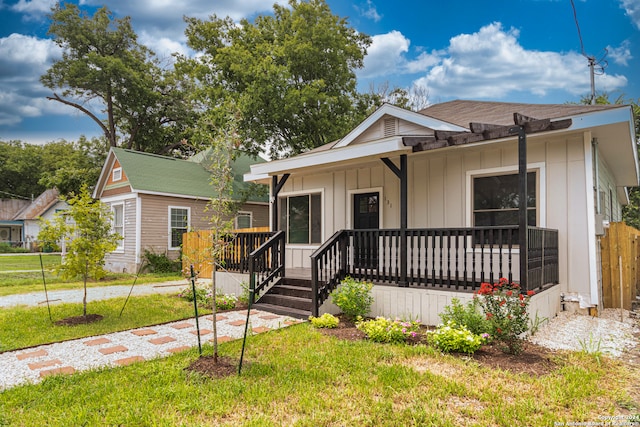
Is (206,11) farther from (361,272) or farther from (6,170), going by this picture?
(6,170)

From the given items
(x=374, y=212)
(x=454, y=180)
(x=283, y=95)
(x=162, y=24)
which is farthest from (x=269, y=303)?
(x=162, y=24)

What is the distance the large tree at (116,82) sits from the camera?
23109 mm

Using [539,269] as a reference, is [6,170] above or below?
above

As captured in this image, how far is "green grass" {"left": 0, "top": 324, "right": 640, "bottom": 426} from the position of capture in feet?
9.55

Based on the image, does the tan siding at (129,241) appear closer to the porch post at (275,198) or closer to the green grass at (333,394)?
the porch post at (275,198)

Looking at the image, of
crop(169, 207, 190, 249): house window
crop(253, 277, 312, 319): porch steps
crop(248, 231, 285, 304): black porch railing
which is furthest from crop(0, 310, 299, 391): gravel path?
crop(169, 207, 190, 249): house window

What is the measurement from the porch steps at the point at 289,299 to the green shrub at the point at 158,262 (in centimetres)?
811

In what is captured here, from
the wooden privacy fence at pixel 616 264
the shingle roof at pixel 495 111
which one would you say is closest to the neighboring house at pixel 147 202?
the shingle roof at pixel 495 111

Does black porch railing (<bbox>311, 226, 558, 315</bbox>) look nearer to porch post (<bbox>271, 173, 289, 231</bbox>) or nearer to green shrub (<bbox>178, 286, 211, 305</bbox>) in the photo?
porch post (<bbox>271, 173, 289, 231</bbox>)

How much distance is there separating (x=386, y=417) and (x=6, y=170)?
1857 inches

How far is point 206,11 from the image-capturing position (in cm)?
1895

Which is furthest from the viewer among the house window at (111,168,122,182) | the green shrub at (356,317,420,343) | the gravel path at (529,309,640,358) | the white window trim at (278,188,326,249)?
the house window at (111,168,122,182)

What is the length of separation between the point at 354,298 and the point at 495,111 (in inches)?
210

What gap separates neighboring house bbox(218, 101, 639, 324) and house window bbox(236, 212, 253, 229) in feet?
29.0
